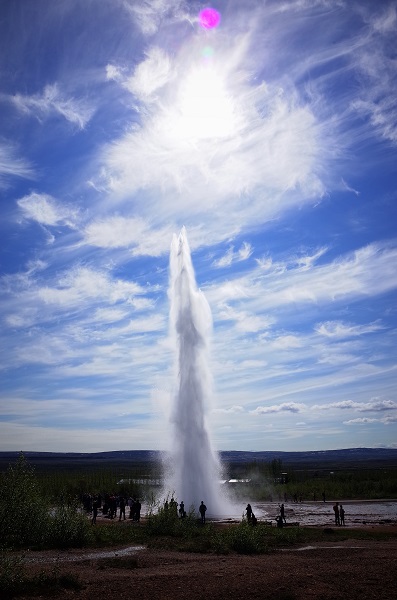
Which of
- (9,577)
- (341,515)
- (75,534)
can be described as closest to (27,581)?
(9,577)

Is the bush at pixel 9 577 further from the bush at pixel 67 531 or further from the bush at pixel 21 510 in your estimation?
the bush at pixel 67 531

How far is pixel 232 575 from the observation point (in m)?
15.6

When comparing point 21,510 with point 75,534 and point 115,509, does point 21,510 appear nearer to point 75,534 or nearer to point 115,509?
point 75,534

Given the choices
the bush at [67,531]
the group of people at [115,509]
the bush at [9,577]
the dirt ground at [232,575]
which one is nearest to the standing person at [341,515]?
the dirt ground at [232,575]

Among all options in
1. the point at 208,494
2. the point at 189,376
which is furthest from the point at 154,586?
the point at 189,376

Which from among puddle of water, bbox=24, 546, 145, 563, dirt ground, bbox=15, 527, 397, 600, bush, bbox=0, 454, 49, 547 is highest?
bush, bbox=0, 454, 49, 547

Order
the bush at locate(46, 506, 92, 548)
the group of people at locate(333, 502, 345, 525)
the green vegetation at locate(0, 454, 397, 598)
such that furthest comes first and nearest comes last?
the group of people at locate(333, 502, 345, 525) < the bush at locate(46, 506, 92, 548) < the green vegetation at locate(0, 454, 397, 598)

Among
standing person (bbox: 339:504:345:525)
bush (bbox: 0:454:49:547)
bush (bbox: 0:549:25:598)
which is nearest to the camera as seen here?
bush (bbox: 0:549:25:598)

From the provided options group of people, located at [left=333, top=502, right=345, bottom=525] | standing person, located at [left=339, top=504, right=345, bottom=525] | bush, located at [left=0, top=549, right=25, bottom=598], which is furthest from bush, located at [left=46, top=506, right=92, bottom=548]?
standing person, located at [left=339, top=504, right=345, bottom=525]

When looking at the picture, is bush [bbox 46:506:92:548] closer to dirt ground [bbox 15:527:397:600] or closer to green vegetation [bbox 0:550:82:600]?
dirt ground [bbox 15:527:397:600]

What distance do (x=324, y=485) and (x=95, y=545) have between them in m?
49.3

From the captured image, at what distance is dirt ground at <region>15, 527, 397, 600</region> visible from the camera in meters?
13.6

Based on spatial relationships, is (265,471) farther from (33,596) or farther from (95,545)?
(33,596)

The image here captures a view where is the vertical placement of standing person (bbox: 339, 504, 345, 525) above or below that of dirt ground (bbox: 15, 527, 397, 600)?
above
